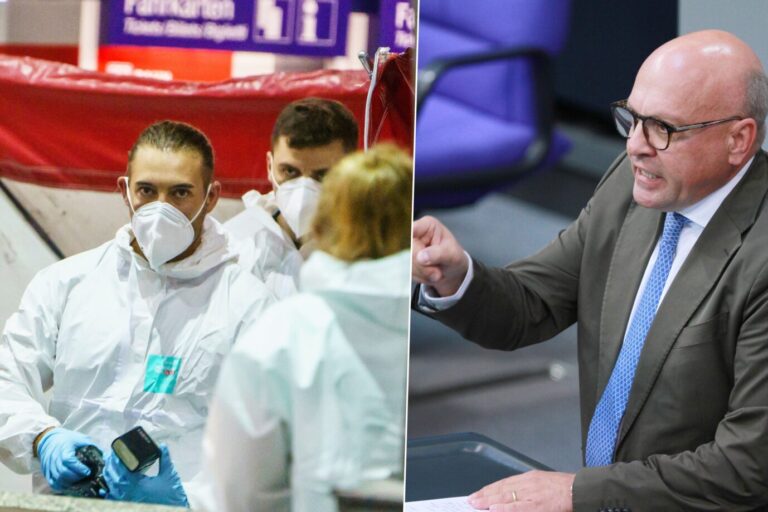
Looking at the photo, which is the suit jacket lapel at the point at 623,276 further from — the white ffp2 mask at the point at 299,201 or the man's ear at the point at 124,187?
the man's ear at the point at 124,187

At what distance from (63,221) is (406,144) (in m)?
0.85

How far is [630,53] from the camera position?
241 cm

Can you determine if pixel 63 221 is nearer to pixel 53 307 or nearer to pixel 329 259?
pixel 53 307

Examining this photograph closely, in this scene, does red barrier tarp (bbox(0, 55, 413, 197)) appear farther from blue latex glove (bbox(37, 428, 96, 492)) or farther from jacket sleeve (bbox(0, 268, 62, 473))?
blue latex glove (bbox(37, 428, 96, 492))

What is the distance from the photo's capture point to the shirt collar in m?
2.20

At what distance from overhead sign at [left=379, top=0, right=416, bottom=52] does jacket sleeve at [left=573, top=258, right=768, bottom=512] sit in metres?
0.97

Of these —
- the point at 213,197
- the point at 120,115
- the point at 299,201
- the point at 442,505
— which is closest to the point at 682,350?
the point at 442,505

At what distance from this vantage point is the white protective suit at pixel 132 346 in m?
2.46

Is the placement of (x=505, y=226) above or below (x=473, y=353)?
above

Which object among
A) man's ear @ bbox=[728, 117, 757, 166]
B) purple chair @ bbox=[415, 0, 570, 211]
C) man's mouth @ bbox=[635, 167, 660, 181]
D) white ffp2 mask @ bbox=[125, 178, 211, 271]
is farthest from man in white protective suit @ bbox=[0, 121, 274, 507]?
man's ear @ bbox=[728, 117, 757, 166]

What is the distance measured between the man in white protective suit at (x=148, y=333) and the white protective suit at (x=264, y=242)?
0.03m

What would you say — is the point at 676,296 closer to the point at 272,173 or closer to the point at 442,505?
the point at 442,505

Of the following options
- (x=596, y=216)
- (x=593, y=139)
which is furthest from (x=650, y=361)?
(x=593, y=139)

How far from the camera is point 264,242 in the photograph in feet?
8.12
